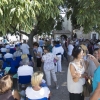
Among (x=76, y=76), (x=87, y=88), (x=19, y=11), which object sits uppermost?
(x=19, y=11)

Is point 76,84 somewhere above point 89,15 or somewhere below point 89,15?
below

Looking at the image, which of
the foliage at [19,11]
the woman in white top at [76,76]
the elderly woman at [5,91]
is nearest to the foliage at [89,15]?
the foliage at [19,11]

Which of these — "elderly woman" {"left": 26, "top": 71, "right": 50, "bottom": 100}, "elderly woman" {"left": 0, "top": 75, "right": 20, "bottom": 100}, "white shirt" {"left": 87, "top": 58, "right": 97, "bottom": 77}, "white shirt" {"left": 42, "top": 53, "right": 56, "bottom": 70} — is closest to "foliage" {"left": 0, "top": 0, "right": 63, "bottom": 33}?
"elderly woman" {"left": 26, "top": 71, "right": 50, "bottom": 100}

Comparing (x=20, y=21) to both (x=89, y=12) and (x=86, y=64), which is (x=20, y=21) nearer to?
(x=86, y=64)

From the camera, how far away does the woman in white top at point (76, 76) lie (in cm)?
378

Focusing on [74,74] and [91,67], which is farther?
[91,67]

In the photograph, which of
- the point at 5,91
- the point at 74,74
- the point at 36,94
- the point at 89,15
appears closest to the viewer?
the point at 5,91

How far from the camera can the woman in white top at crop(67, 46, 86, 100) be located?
378 centimetres

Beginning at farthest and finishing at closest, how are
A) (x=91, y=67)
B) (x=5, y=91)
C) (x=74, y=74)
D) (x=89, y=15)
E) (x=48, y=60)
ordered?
1. (x=48, y=60)
2. (x=89, y=15)
3. (x=91, y=67)
4. (x=74, y=74)
5. (x=5, y=91)

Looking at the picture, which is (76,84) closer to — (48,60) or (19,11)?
(19,11)

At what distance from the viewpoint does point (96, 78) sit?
2.78m

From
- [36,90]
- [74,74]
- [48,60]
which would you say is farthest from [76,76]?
[48,60]

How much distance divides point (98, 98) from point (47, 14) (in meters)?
2.58

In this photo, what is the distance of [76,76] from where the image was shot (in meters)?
3.74
